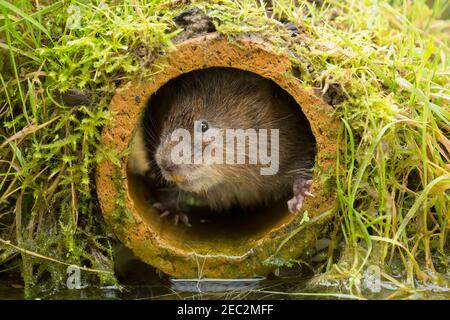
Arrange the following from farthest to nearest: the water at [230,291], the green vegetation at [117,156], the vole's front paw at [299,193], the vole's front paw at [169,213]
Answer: the vole's front paw at [169,213] → the vole's front paw at [299,193] → the green vegetation at [117,156] → the water at [230,291]

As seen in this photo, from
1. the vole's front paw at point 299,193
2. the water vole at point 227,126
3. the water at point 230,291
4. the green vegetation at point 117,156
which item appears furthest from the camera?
the water vole at point 227,126

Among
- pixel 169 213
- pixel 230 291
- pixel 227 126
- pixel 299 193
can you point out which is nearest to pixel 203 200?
pixel 169 213

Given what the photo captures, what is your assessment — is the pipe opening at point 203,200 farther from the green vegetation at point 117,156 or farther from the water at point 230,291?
the green vegetation at point 117,156

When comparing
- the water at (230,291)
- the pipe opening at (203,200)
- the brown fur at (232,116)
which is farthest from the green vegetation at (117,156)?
the brown fur at (232,116)

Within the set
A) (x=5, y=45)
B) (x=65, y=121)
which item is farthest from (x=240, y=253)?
(x=5, y=45)

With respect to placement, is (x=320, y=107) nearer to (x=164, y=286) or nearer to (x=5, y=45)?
(x=164, y=286)

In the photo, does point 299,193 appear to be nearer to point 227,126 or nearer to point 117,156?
point 227,126
